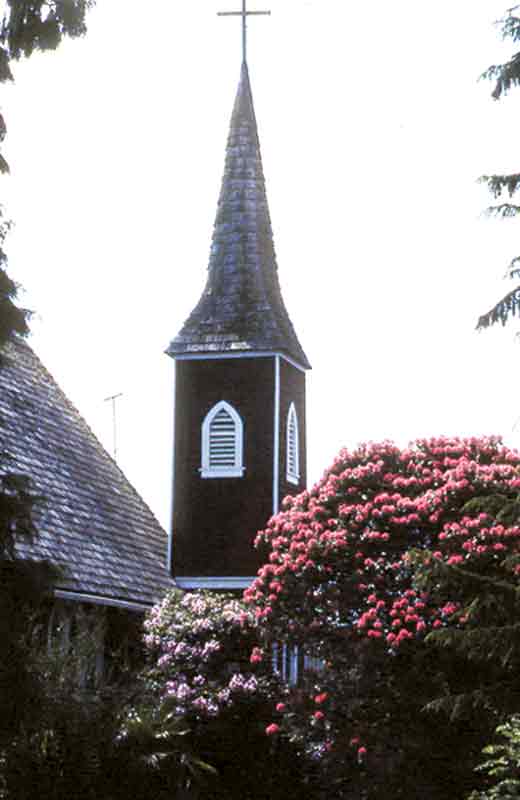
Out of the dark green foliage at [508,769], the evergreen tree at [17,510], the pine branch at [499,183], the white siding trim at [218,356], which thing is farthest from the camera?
the white siding trim at [218,356]

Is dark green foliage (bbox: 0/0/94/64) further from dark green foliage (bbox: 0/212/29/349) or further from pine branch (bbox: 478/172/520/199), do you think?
pine branch (bbox: 478/172/520/199)

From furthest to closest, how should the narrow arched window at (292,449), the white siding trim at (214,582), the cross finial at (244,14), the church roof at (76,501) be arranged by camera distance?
the cross finial at (244,14), the narrow arched window at (292,449), the white siding trim at (214,582), the church roof at (76,501)

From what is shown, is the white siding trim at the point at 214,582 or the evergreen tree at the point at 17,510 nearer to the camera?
the evergreen tree at the point at 17,510

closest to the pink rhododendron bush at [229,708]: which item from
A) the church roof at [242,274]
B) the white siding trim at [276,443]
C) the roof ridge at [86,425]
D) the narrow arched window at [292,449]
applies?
the white siding trim at [276,443]

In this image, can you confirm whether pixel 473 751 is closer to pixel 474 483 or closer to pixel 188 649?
pixel 474 483

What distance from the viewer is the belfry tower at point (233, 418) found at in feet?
83.8

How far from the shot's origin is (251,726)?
20297 mm

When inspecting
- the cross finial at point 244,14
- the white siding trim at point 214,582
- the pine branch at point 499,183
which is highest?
the cross finial at point 244,14

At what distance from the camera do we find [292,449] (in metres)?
27.1

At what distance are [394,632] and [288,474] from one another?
9675mm

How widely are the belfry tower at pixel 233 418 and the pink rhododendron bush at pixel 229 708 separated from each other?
424 cm

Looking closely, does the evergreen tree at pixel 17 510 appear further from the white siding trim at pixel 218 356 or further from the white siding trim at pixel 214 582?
the white siding trim at pixel 218 356

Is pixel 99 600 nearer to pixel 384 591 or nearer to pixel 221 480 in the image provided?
pixel 384 591

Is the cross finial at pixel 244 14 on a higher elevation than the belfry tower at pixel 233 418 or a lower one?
higher
